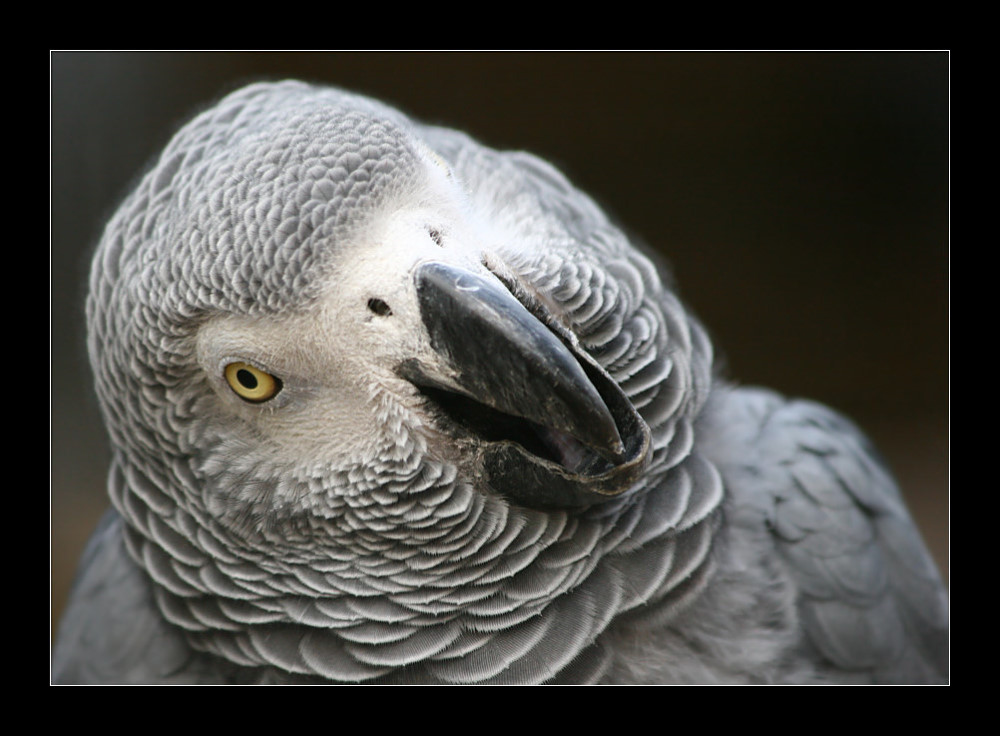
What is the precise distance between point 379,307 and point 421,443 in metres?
0.17

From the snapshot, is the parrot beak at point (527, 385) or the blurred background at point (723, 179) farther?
the blurred background at point (723, 179)

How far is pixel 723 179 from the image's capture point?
2268 millimetres

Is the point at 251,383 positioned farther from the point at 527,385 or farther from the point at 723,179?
the point at 723,179

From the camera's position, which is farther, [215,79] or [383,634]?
[215,79]

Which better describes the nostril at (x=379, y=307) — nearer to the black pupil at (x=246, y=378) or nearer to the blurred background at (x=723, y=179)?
the black pupil at (x=246, y=378)

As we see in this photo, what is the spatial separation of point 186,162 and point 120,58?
0.35m

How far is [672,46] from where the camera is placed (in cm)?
113

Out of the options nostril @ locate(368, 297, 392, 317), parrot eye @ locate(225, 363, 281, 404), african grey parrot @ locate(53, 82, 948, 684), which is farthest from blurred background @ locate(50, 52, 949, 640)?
nostril @ locate(368, 297, 392, 317)

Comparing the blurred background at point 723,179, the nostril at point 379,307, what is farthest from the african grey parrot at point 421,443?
the blurred background at point 723,179

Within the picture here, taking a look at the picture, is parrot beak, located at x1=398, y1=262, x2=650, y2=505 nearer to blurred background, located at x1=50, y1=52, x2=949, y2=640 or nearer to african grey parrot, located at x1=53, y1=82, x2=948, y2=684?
african grey parrot, located at x1=53, y1=82, x2=948, y2=684

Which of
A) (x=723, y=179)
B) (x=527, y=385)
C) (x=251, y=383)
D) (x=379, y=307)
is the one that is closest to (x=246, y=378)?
(x=251, y=383)

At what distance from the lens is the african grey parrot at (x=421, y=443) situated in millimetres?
825

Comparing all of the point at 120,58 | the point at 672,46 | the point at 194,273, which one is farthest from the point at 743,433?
the point at 120,58
